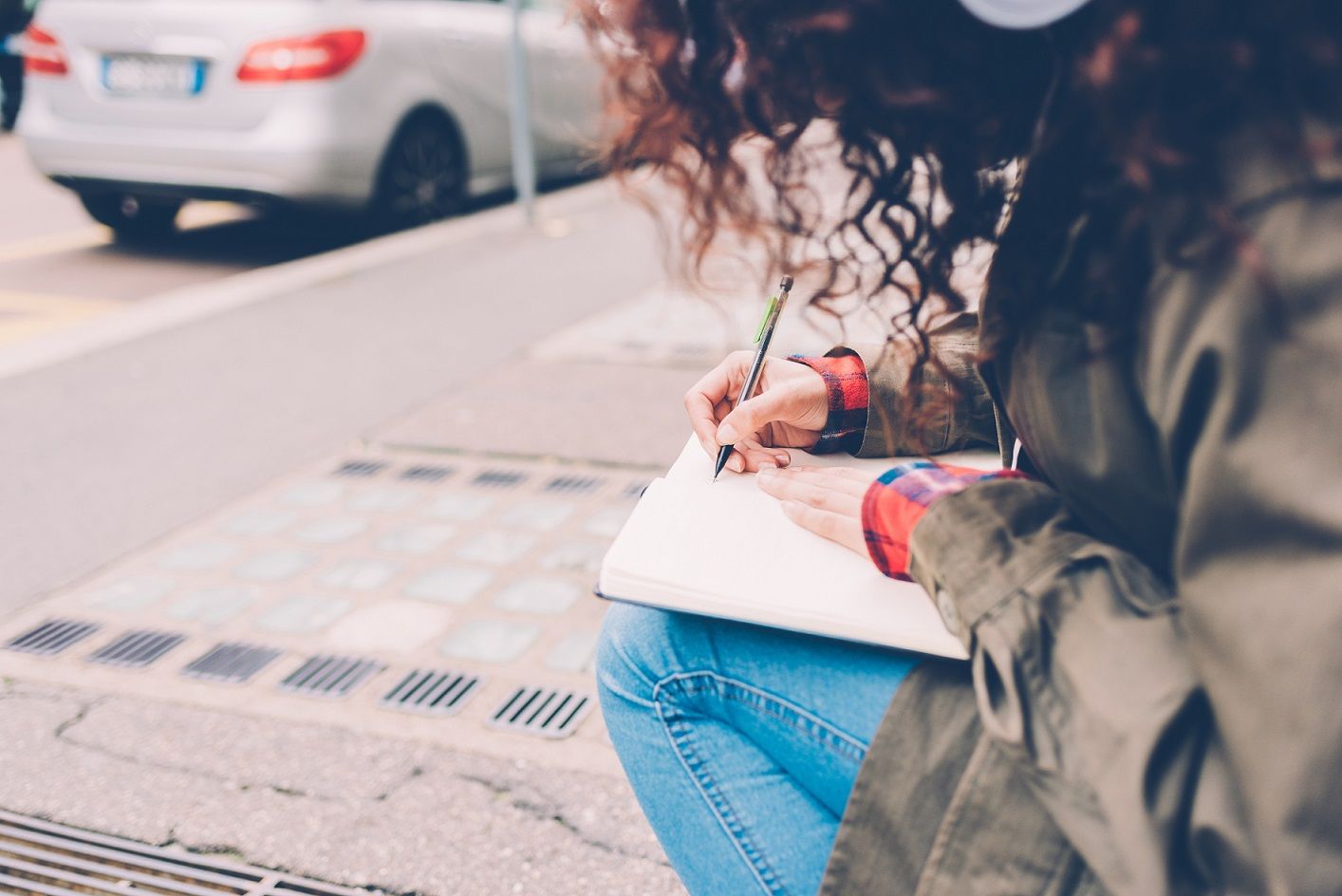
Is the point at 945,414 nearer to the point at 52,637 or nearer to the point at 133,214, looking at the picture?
the point at 52,637

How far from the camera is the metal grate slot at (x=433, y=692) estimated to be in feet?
7.47

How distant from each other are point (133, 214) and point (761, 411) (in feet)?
21.1

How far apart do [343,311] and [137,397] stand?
1.14m

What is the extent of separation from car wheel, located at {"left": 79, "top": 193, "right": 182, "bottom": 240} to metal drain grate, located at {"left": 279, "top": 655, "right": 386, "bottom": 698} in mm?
5033

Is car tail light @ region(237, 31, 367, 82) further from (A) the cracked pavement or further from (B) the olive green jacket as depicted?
(B) the olive green jacket

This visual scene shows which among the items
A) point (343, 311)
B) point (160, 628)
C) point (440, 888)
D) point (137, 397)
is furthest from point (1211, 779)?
point (343, 311)

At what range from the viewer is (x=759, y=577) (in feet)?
3.81

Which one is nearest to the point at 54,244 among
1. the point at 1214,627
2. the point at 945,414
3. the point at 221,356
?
the point at 221,356

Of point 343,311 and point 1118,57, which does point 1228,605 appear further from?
point 343,311

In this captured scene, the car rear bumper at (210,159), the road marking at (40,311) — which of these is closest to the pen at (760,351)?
the road marking at (40,311)

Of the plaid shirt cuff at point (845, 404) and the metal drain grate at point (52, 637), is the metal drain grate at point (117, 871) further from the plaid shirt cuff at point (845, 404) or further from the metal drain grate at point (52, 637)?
the plaid shirt cuff at point (845, 404)

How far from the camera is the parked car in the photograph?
18.3ft

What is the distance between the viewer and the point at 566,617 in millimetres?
2576

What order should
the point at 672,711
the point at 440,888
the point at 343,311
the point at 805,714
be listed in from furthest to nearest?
the point at 343,311 → the point at 440,888 → the point at 672,711 → the point at 805,714
